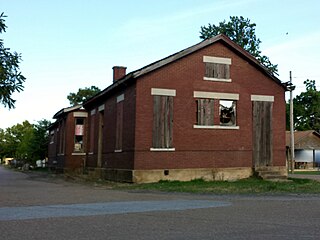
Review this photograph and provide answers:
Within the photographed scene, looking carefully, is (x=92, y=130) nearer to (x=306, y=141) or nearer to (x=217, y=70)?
(x=217, y=70)

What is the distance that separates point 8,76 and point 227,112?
37.9ft

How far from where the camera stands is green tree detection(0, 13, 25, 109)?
2009 cm

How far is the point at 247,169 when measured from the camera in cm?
2441

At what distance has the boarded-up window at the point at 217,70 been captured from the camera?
2424 centimetres

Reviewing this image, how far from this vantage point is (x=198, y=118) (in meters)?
23.5

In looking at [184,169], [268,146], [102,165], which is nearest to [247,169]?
[268,146]

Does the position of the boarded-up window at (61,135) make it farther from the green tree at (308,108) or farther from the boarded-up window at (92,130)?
the green tree at (308,108)

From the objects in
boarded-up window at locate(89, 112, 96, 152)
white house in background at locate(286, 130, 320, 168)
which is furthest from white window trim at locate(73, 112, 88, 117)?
white house in background at locate(286, 130, 320, 168)

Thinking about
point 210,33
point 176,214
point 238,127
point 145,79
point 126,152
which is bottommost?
point 176,214

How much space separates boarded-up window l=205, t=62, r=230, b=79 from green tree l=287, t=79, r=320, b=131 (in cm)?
5144

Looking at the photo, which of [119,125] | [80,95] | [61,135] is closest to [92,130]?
[119,125]

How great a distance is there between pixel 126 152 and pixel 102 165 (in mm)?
5824

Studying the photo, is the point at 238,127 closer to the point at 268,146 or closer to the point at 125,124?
the point at 268,146

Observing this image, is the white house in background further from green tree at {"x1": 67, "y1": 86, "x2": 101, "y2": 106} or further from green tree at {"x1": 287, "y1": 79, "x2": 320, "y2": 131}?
green tree at {"x1": 67, "y1": 86, "x2": 101, "y2": 106}
